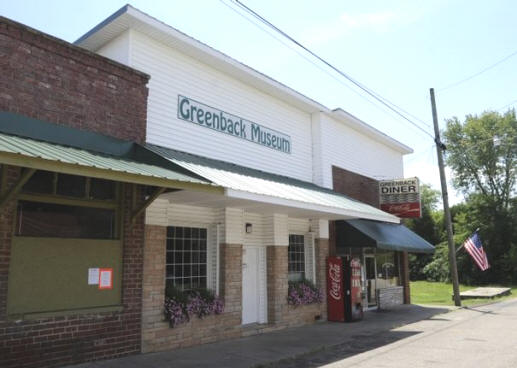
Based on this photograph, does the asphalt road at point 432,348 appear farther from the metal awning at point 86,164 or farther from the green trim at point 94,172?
the metal awning at point 86,164

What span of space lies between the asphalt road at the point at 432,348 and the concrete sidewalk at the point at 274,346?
0.13 meters

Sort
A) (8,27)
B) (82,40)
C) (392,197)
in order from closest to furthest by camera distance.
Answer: (8,27) < (82,40) < (392,197)

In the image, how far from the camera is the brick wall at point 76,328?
23.2ft

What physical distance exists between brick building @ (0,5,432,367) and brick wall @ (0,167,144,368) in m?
0.02

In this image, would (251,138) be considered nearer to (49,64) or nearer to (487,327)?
(49,64)

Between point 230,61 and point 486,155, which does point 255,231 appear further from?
point 486,155

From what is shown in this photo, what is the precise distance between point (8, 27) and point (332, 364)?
7737 mm

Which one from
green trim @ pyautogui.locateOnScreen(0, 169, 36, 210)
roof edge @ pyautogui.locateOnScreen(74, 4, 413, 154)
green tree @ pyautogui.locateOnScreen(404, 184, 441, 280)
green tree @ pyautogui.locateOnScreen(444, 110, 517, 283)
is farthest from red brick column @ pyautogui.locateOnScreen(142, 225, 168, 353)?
green tree @ pyautogui.locateOnScreen(404, 184, 441, 280)

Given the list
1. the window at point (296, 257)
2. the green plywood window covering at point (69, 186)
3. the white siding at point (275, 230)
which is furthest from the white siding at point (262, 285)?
the green plywood window covering at point (69, 186)

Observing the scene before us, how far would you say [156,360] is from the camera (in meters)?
→ 8.35

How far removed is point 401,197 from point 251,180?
10.0m

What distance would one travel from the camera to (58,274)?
25.4 ft

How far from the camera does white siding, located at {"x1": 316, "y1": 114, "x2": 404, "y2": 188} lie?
16.1 meters

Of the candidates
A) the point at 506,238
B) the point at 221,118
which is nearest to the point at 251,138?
the point at 221,118
